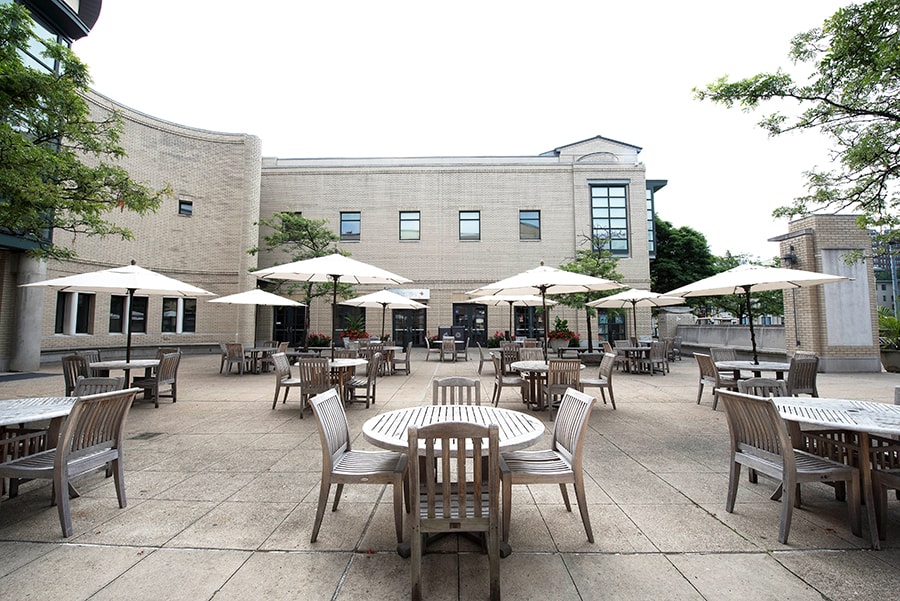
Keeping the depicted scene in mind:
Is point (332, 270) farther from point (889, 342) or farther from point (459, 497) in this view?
point (889, 342)

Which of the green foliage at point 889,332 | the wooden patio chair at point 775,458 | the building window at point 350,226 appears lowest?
the wooden patio chair at point 775,458

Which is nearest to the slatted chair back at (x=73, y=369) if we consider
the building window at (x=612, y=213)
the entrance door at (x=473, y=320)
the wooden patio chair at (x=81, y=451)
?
the wooden patio chair at (x=81, y=451)

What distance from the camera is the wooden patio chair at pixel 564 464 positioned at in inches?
105

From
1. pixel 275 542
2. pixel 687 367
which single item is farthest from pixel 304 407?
pixel 687 367

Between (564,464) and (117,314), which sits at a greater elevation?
(117,314)

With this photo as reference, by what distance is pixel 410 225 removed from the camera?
2275 cm

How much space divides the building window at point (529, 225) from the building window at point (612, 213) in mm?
2931

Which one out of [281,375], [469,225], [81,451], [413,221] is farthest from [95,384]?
[469,225]

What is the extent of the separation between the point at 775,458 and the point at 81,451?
5168 mm

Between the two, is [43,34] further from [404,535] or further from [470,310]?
[470,310]

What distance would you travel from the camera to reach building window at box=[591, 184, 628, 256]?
2250cm

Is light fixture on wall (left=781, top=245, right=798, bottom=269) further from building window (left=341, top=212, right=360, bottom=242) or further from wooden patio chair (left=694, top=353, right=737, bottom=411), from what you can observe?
building window (left=341, top=212, right=360, bottom=242)

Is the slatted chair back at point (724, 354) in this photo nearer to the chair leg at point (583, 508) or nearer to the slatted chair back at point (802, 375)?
the slatted chair back at point (802, 375)

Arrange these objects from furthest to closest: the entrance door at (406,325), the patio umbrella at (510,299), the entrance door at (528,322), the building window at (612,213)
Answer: the building window at (612,213) < the entrance door at (406,325) < the entrance door at (528,322) < the patio umbrella at (510,299)
